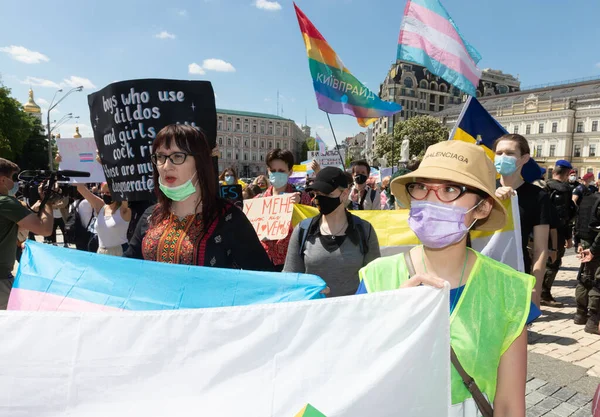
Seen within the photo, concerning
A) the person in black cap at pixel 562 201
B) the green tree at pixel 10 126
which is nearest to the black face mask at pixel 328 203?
the person in black cap at pixel 562 201

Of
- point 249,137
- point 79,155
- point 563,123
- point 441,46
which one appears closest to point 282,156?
point 79,155

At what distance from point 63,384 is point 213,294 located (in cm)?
59

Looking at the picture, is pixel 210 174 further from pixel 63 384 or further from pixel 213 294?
pixel 63 384

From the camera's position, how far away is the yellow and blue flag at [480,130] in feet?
13.9

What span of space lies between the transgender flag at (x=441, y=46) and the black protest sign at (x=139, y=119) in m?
3.66

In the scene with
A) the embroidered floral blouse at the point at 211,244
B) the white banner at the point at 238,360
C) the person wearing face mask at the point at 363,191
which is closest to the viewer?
the white banner at the point at 238,360

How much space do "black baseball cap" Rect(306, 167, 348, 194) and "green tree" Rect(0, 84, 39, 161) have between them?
44.4 metres

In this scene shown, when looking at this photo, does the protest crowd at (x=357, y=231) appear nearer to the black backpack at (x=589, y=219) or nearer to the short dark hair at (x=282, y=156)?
the short dark hair at (x=282, y=156)

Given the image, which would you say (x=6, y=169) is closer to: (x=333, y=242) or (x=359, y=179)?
(x=333, y=242)

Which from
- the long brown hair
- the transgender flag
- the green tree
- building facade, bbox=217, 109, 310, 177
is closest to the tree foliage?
the green tree

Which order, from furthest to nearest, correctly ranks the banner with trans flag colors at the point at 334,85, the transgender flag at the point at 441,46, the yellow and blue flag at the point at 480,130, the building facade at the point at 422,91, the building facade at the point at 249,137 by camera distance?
the building facade at the point at 249,137, the building facade at the point at 422,91, the banner with trans flag colors at the point at 334,85, the transgender flag at the point at 441,46, the yellow and blue flag at the point at 480,130

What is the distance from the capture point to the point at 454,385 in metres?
1.36

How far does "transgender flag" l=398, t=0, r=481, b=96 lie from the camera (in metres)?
5.13

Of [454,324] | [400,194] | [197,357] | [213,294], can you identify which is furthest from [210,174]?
[454,324]
